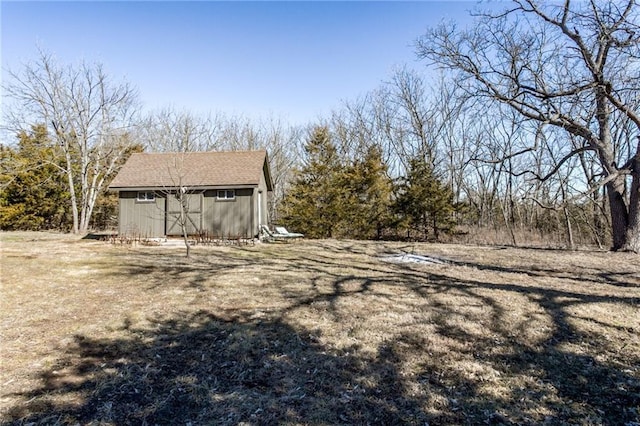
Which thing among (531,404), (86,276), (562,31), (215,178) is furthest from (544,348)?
(215,178)

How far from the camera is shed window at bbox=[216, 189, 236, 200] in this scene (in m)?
14.1

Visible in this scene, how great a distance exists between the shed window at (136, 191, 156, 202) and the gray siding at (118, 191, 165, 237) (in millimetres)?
128

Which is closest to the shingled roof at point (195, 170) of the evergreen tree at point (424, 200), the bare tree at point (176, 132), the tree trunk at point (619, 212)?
the evergreen tree at point (424, 200)

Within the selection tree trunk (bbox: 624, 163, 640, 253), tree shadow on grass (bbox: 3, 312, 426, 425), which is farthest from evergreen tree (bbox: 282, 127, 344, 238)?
tree shadow on grass (bbox: 3, 312, 426, 425)

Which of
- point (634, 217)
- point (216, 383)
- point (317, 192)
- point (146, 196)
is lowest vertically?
point (216, 383)

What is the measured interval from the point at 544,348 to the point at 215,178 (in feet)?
42.3

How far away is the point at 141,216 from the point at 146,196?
877 millimetres

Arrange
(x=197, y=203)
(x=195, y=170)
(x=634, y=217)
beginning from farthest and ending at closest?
(x=195, y=170), (x=197, y=203), (x=634, y=217)

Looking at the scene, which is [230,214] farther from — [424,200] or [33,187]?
[33,187]

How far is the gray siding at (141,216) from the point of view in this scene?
1416 cm

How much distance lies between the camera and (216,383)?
3.02 m

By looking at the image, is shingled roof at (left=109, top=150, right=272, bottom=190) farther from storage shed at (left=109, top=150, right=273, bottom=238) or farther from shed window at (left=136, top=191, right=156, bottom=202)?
shed window at (left=136, top=191, right=156, bottom=202)

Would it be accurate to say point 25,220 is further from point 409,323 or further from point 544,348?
point 544,348

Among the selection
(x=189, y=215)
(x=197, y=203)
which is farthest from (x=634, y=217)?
(x=189, y=215)
